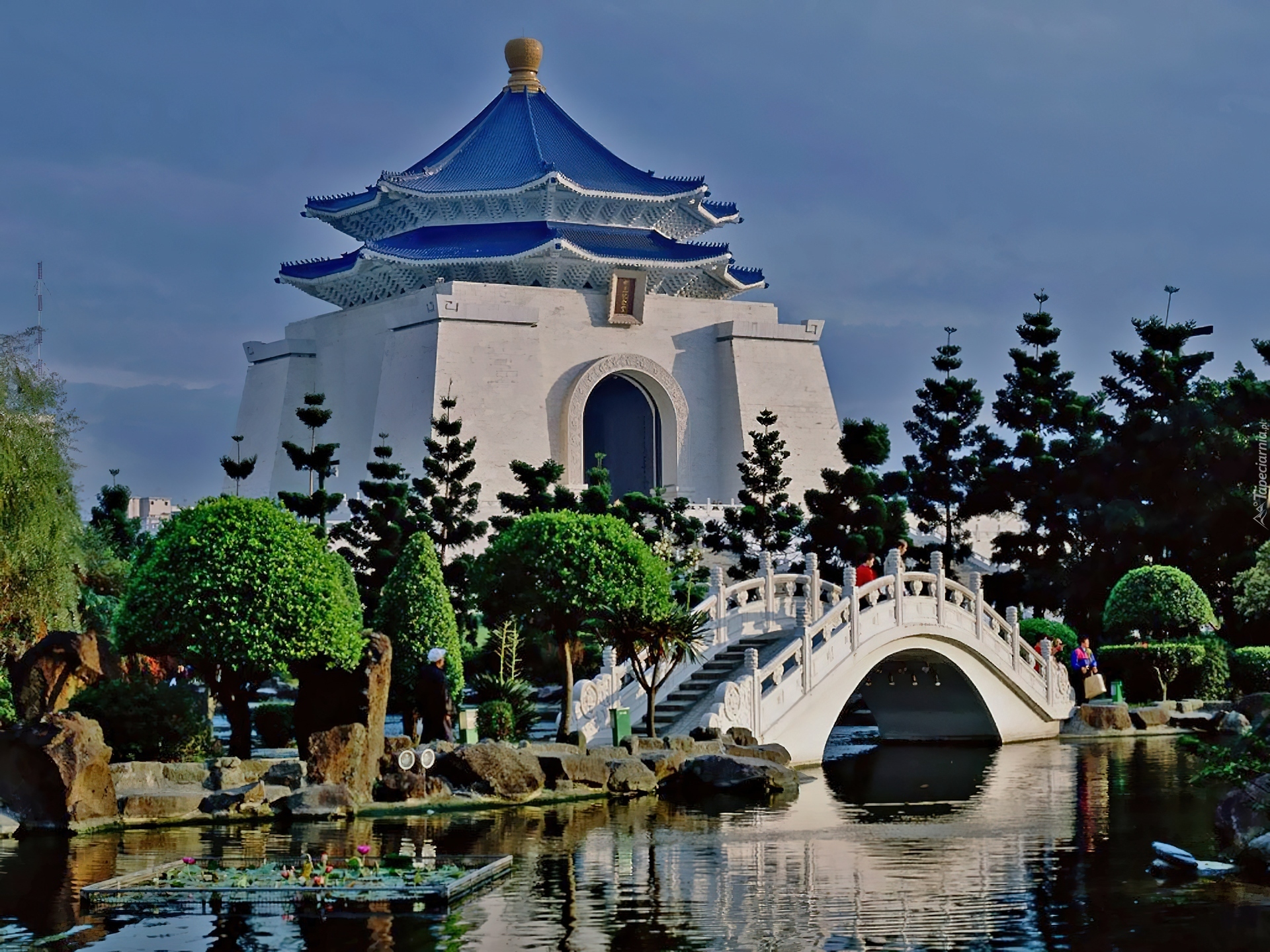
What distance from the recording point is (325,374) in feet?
142

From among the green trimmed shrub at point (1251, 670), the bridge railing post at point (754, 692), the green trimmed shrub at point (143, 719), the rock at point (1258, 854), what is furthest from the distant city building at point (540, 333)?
the rock at point (1258, 854)

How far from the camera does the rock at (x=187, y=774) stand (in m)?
15.3

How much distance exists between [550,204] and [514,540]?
22801 millimetres

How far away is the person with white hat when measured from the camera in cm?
1727

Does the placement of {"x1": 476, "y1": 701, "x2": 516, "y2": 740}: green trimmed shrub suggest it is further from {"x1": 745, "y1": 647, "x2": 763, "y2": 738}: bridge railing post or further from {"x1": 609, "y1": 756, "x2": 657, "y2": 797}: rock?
{"x1": 745, "y1": 647, "x2": 763, "y2": 738}: bridge railing post

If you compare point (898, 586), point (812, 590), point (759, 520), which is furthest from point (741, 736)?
point (759, 520)

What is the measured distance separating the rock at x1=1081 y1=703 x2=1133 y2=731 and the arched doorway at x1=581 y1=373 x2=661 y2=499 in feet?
59.0

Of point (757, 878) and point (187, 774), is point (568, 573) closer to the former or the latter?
point (187, 774)

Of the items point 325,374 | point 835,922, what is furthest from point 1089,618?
point 835,922

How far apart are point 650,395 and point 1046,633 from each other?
15.9 metres

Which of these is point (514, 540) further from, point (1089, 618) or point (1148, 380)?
point (1148, 380)

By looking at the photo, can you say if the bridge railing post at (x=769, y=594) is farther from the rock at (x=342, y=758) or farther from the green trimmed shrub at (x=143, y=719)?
the green trimmed shrub at (x=143, y=719)

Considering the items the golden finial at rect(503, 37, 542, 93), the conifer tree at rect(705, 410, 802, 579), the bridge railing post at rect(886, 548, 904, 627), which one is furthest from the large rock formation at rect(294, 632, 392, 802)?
the golden finial at rect(503, 37, 542, 93)

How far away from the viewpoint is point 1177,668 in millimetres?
27688
